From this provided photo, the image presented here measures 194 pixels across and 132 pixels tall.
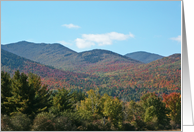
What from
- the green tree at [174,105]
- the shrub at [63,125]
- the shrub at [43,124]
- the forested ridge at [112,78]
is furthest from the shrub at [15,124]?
the forested ridge at [112,78]

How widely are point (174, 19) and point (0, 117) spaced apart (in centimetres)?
1145

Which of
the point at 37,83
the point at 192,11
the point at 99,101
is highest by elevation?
the point at 192,11

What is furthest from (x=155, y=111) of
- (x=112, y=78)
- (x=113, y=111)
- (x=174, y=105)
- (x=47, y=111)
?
(x=112, y=78)

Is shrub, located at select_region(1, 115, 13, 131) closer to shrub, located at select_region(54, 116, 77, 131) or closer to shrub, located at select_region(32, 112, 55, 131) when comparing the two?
shrub, located at select_region(32, 112, 55, 131)

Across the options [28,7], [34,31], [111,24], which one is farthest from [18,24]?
[111,24]

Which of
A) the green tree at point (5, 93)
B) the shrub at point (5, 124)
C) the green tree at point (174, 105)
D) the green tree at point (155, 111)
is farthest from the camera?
the green tree at point (174, 105)

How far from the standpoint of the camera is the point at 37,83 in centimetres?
1579

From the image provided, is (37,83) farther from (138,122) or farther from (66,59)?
(66,59)

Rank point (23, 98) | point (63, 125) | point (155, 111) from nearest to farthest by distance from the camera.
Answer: point (63, 125), point (23, 98), point (155, 111)

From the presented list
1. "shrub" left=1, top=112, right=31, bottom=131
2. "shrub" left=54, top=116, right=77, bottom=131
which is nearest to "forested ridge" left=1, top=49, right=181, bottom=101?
"shrub" left=54, top=116, right=77, bottom=131

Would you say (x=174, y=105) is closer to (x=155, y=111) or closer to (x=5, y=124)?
(x=155, y=111)

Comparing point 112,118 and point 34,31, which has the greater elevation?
point 34,31

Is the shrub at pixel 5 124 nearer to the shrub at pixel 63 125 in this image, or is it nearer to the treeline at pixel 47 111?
the treeline at pixel 47 111

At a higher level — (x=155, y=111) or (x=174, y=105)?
(x=174, y=105)
